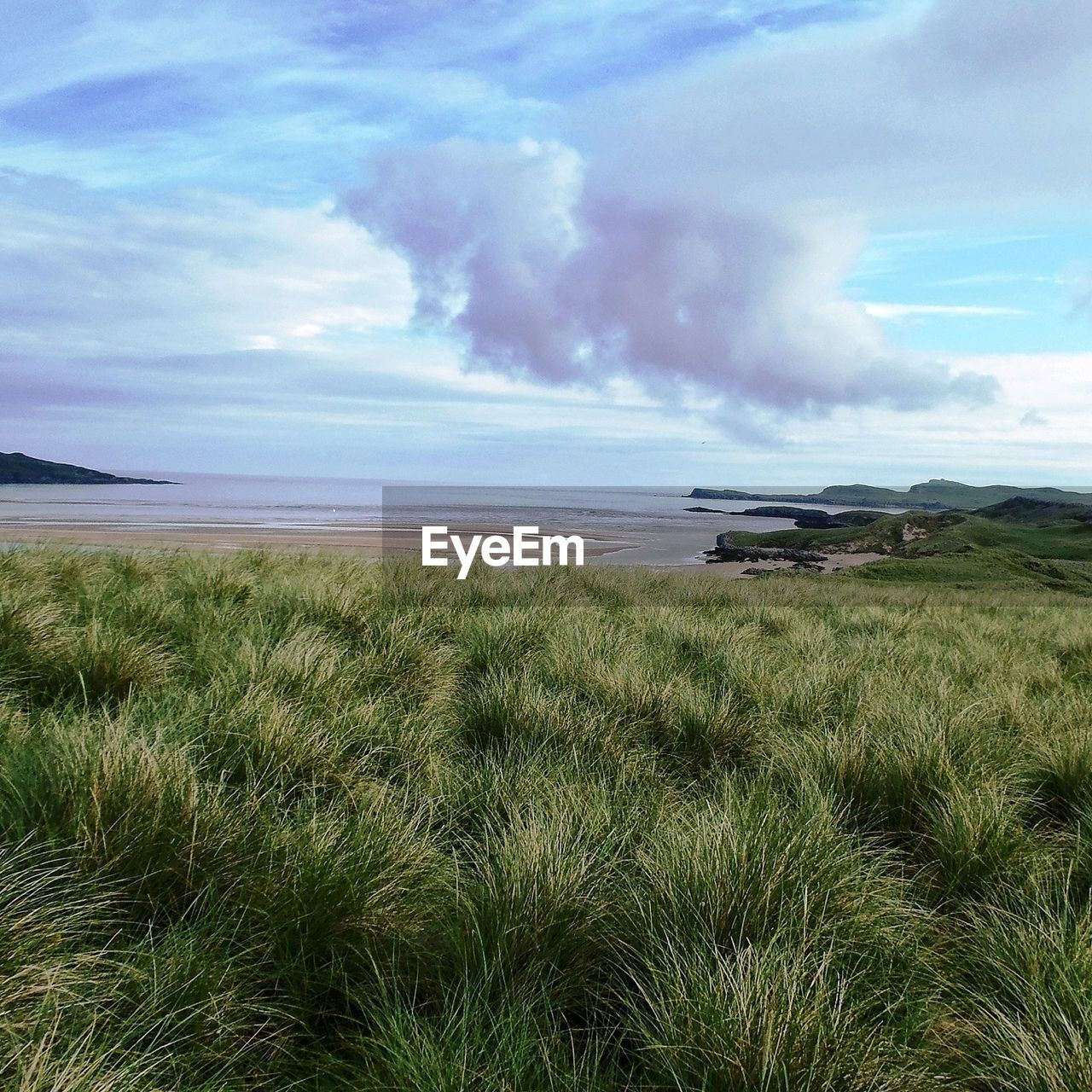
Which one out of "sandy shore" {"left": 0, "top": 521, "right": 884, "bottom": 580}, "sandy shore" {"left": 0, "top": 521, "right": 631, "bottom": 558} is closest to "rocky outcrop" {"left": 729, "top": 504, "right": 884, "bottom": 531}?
"sandy shore" {"left": 0, "top": 521, "right": 884, "bottom": 580}

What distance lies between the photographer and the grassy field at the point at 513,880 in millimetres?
1772

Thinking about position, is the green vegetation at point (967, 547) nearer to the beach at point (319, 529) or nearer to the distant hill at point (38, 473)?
the beach at point (319, 529)

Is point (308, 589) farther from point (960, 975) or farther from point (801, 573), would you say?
point (801, 573)

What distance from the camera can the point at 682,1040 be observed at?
1781 millimetres

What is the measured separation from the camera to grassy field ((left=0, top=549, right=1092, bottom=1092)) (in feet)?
5.82

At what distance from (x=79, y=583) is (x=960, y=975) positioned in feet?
21.5

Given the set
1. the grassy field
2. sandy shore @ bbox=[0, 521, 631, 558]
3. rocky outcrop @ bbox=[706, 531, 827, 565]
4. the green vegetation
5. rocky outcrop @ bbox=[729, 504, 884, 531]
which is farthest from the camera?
rocky outcrop @ bbox=[729, 504, 884, 531]

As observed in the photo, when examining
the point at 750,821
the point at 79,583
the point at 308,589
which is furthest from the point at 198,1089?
the point at 79,583

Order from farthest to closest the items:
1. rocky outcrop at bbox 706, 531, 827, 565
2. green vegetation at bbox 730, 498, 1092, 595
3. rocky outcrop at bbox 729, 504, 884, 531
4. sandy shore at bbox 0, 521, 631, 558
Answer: rocky outcrop at bbox 729, 504, 884, 531, green vegetation at bbox 730, 498, 1092, 595, rocky outcrop at bbox 706, 531, 827, 565, sandy shore at bbox 0, 521, 631, 558

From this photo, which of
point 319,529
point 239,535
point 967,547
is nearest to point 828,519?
point 967,547

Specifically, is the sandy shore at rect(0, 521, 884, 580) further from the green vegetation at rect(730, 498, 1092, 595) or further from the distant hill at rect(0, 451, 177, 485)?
the distant hill at rect(0, 451, 177, 485)

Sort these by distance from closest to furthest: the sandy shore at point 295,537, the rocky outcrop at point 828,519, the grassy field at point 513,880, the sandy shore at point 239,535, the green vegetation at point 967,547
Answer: the grassy field at point 513,880 < the sandy shore at point 239,535 < the sandy shore at point 295,537 < the green vegetation at point 967,547 < the rocky outcrop at point 828,519

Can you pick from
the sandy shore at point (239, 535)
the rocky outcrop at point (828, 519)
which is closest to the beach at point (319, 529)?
the sandy shore at point (239, 535)

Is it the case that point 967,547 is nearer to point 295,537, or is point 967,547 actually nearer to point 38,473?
point 295,537
